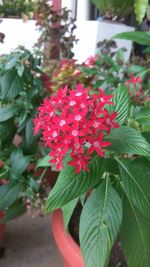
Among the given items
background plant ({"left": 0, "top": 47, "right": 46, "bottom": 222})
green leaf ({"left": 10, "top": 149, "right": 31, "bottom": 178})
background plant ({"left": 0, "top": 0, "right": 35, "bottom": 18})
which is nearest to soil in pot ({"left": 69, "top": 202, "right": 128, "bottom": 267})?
background plant ({"left": 0, "top": 47, "right": 46, "bottom": 222})

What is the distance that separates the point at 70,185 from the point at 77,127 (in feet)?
0.41

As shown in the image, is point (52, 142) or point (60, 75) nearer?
point (52, 142)

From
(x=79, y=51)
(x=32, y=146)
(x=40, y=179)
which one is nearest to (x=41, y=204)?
(x=40, y=179)

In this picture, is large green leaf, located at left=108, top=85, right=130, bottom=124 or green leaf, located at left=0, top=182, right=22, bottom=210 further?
green leaf, located at left=0, top=182, right=22, bottom=210

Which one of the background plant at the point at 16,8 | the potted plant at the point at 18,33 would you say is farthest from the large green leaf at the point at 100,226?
the background plant at the point at 16,8

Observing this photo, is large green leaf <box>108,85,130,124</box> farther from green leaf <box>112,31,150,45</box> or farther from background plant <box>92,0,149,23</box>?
background plant <box>92,0,149,23</box>

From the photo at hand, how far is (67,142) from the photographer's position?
599mm

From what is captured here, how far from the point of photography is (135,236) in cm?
75

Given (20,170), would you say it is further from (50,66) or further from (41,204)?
(50,66)

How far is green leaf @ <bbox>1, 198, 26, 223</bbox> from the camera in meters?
1.18

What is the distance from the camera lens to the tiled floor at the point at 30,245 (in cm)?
142

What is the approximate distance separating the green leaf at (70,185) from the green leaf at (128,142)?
0.06 m

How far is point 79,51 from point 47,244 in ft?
3.51

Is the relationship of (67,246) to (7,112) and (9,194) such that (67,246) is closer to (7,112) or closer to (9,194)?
(9,194)
